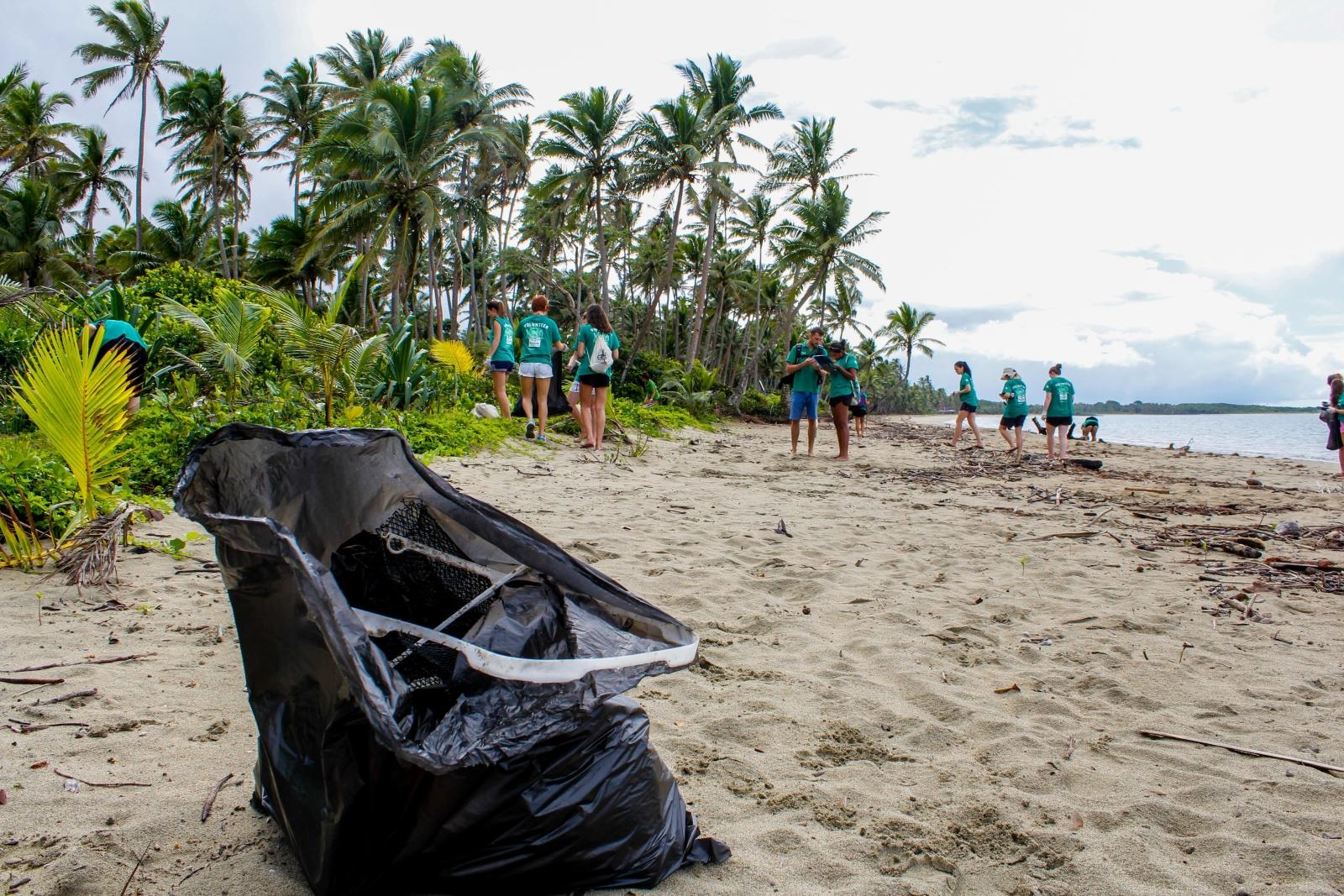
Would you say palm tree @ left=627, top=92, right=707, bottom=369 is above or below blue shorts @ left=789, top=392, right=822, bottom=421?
above

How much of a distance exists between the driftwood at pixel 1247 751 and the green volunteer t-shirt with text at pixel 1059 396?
9590 mm

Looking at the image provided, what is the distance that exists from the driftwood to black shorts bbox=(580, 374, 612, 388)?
21.6ft

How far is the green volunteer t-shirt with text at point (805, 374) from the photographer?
30.7ft

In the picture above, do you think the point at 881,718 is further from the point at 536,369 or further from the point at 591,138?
the point at 591,138

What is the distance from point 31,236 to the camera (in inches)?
1134

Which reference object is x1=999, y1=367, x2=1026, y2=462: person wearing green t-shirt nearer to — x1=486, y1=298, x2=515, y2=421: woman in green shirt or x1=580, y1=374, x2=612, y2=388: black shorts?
x1=580, y1=374, x2=612, y2=388: black shorts

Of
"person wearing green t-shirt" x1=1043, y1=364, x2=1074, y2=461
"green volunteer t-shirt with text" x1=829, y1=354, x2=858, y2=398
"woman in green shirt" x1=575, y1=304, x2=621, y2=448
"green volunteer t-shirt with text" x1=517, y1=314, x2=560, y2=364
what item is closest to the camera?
"woman in green shirt" x1=575, y1=304, x2=621, y2=448

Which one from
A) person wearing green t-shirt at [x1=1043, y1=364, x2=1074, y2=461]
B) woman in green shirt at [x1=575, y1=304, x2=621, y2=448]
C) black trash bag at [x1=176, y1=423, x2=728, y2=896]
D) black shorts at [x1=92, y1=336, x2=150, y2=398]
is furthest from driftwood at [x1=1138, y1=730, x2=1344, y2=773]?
person wearing green t-shirt at [x1=1043, y1=364, x2=1074, y2=461]

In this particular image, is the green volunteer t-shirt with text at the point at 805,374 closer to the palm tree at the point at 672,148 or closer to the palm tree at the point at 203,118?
the palm tree at the point at 672,148

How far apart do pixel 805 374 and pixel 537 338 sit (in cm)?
330

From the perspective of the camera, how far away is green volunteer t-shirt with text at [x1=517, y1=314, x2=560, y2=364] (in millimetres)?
8727

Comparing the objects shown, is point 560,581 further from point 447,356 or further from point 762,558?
point 447,356

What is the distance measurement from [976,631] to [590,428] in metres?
6.04

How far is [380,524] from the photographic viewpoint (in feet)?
6.41
